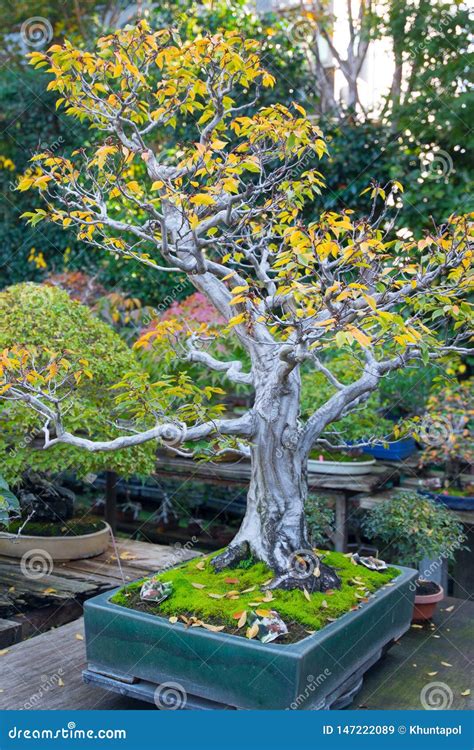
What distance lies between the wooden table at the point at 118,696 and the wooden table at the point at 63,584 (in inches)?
9.5

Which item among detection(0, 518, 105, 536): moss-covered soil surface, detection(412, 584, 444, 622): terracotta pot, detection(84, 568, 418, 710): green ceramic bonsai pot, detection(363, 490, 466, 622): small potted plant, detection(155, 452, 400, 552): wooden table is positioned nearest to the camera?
detection(84, 568, 418, 710): green ceramic bonsai pot

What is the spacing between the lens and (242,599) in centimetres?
208

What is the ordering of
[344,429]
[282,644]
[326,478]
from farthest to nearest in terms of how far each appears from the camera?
[344,429] < [326,478] < [282,644]

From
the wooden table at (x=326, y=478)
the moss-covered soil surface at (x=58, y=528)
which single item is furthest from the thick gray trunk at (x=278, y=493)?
the wooden table at (x=326, y=478)

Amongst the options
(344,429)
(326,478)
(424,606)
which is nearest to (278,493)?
(424,606)

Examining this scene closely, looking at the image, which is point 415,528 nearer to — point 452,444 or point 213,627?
point 452,444

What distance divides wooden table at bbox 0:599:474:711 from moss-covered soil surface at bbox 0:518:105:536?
0.73m

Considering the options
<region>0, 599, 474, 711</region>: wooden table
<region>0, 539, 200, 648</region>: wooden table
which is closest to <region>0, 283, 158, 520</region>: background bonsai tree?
<region>0, 539, 200, 648</region>: wooden table

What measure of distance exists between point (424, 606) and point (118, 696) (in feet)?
4.13

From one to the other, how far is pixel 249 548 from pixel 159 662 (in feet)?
1.75

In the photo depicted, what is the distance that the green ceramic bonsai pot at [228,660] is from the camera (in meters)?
1.78

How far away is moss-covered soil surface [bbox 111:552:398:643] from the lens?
77.5 inches

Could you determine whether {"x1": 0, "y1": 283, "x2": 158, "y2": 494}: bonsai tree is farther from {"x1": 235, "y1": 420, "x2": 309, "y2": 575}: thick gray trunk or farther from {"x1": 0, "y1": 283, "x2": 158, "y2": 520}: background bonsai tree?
{"x1": 235, "y1": 420, "x2": 309, "y2": 575}: thick gray trunk

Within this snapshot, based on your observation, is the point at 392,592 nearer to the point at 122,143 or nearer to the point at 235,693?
the point at 235,693
